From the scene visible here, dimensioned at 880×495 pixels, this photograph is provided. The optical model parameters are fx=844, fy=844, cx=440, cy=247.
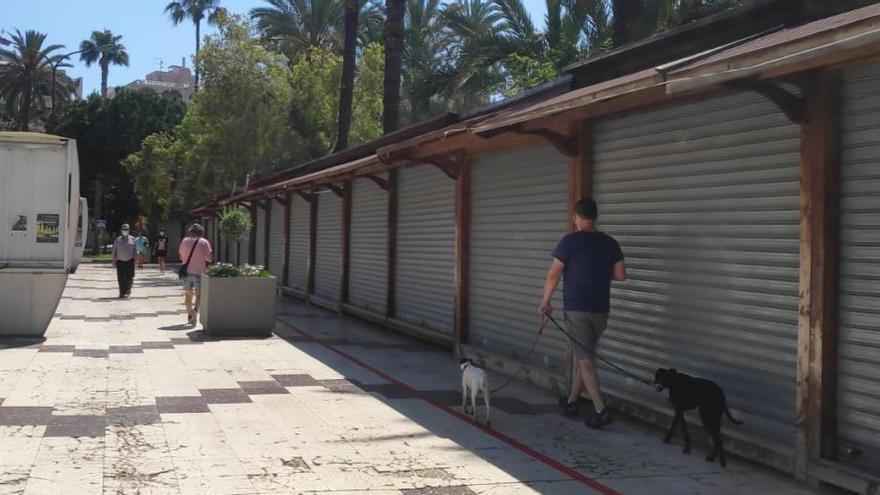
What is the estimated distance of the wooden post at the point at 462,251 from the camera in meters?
10.3

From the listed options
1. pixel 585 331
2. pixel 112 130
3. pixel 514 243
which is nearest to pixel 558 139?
pixel 514 243

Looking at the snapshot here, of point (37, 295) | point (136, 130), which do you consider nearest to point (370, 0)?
point (136, 130)

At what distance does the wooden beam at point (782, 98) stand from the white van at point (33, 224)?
9226mm

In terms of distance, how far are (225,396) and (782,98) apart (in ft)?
17.6

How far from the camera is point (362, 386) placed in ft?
28.0

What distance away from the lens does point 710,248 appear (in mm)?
6148

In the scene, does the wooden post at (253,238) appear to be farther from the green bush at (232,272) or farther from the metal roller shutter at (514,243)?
the metal roller shutter at (514,243)

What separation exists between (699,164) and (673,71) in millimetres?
1343

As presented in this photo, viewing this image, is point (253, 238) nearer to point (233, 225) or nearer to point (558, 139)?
point (233, 225)

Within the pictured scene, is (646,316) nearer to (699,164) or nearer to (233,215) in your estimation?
(699,164)

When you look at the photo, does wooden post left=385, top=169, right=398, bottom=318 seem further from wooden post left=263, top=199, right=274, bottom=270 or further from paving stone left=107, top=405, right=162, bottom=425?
wooden post left=263, top=199, right=274, bottom=270

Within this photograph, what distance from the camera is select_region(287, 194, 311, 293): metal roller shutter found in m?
18.9

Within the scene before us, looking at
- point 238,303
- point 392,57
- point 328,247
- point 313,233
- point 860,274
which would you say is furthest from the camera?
point 392,57

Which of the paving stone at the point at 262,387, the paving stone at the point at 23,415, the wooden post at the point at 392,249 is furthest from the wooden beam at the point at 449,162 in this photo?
the paving stone at the point at 23,415
